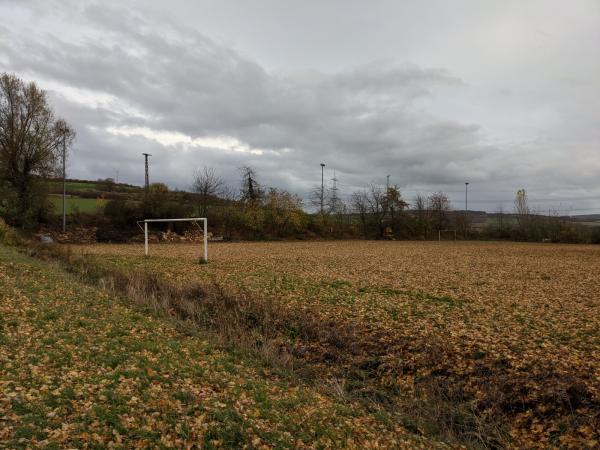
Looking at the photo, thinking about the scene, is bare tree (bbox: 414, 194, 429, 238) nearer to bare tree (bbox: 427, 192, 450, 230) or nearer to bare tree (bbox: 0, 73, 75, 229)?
bare tree (bbox: 427, 192, 450, 230)

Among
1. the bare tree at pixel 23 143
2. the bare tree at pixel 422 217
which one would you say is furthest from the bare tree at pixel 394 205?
the bare tree at pixel 23 143

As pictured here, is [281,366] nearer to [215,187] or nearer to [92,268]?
[92,268]

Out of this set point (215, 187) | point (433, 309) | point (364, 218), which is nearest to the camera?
point (433, 309)

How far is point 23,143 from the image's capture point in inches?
1307

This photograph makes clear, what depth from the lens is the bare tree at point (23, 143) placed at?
32.8 m

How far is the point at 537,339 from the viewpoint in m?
8.50

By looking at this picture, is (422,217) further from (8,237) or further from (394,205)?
(8,237)

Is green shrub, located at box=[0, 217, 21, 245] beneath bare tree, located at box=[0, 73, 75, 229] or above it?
beneath

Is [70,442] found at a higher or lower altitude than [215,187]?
lower

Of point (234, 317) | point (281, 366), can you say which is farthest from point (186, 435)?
point (234, 317)

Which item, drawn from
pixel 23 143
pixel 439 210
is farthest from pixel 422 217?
pixel 23 143

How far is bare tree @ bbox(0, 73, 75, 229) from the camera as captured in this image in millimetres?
32781

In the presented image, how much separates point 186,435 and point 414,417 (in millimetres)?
3129

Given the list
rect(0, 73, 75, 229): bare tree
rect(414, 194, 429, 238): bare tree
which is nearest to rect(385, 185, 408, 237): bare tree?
rect(414, 194, 429, 238): bare tree
